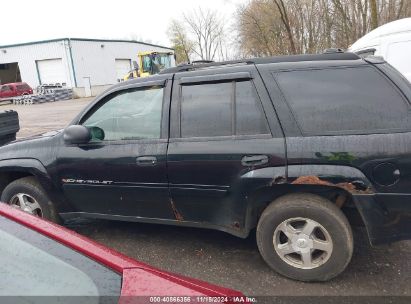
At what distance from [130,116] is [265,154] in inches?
57.1

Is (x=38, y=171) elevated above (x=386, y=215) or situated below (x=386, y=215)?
above

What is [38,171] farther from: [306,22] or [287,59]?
[306,22]

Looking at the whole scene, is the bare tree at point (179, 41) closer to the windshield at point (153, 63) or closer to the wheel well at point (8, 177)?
the windshield at point (153, 63)

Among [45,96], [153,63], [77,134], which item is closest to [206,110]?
[77,134]

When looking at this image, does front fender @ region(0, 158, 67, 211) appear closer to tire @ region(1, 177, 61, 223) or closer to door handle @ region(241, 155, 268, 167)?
tire @ region(1, 177, 61, 223)

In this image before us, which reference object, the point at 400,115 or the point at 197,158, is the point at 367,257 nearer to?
the point at 400,115

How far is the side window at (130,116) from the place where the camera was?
332cm

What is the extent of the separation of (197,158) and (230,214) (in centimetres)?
56

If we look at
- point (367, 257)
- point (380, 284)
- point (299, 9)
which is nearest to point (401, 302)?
point (380, 284)

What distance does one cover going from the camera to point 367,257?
320cm

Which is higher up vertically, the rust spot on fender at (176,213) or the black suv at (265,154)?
the black suv at (265,154)

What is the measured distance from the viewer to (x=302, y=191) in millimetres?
2836

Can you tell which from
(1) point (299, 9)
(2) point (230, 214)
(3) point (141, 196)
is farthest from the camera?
(1) point (299, 9)

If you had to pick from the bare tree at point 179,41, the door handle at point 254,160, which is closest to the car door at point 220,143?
the door handle at point 254,160
